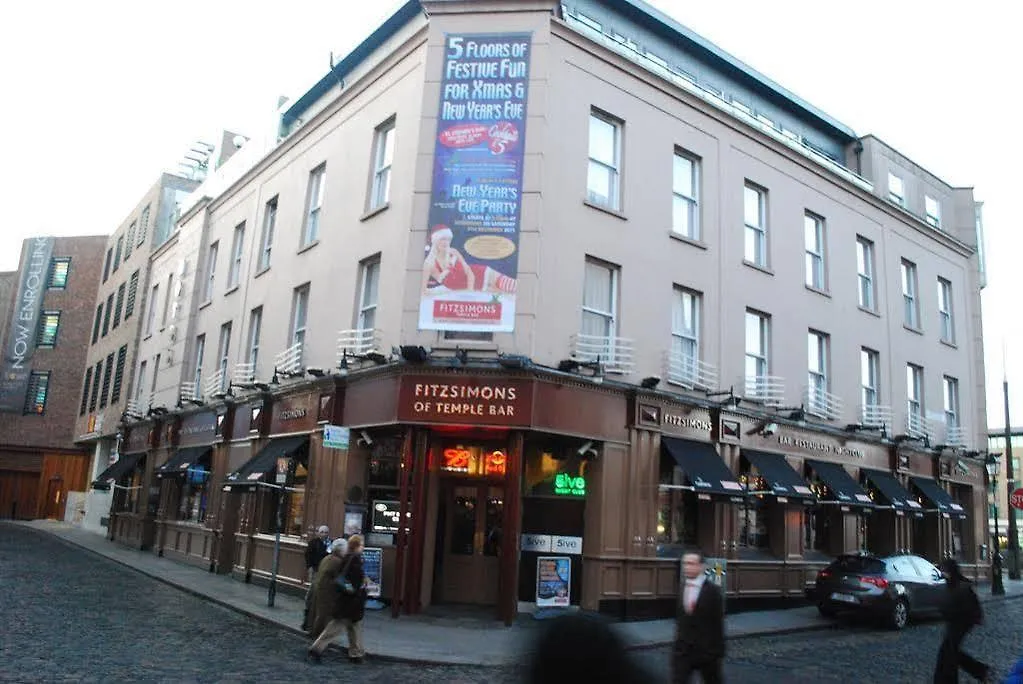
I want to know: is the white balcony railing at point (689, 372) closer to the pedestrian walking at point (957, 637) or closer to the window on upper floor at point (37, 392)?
the pedestrian walking at point (957, 637)

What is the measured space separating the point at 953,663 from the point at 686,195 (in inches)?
472

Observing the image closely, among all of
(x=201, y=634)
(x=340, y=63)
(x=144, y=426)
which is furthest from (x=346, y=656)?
(x=144, y=426)

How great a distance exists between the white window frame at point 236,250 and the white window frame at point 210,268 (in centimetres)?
160

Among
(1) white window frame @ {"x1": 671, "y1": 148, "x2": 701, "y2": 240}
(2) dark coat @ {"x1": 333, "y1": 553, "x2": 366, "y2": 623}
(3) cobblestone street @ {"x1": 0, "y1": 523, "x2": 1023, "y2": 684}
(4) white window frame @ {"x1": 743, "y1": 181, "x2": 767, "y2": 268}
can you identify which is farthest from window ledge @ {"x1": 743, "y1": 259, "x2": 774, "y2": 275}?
(2) dark coat @ {"x1": 333, "y1": 553, "x2": 366, "y2": 623}

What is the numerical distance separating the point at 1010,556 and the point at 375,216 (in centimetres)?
2606

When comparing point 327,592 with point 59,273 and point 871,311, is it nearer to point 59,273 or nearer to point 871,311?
point 871,311

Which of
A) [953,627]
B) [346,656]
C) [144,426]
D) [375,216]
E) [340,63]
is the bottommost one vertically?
[346,656]

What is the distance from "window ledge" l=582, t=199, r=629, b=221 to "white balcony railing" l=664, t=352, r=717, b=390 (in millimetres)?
3033

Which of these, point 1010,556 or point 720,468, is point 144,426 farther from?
point 1010,556

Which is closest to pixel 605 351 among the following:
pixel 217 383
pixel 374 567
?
pixel 374 567

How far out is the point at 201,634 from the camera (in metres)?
13.0

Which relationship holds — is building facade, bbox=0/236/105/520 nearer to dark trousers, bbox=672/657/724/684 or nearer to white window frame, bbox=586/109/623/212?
white window frame, bbox=586/109/623/212

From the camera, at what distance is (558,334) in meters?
16.1

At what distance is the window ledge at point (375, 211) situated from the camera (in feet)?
57.8
